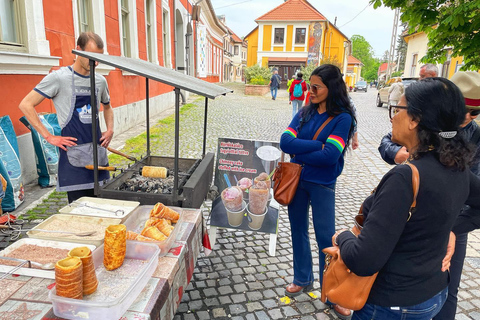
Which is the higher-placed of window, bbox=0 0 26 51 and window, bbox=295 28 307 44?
window, bbox=295 28 307 44

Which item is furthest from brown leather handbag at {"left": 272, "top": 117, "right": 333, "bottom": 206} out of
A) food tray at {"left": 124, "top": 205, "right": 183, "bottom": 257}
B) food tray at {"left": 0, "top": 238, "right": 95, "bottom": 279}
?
food tray at {"left": 0, "top": 238, "right": 95, "bottom": 279}

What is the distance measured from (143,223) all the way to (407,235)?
1.65 m

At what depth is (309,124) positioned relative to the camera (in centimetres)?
268

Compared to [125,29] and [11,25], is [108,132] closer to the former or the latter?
[11,25]

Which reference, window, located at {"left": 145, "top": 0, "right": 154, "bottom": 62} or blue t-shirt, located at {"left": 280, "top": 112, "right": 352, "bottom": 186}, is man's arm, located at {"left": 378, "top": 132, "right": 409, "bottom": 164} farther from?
window, located at {"left": 145, "top": 0, "right": 154, "bottom": 62}

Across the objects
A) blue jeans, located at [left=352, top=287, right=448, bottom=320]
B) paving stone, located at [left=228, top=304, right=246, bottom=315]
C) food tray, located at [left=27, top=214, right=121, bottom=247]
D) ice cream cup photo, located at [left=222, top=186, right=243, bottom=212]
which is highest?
food tray, located at [left=27, top=214, right=121, bottom=247]

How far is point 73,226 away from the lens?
2.02 m

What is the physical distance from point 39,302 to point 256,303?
6.33 ft

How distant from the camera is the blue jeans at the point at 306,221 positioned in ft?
8.65

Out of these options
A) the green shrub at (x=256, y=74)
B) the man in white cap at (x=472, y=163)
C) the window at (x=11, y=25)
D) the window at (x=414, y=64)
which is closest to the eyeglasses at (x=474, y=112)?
the man in white cap at (x=472, y=163)

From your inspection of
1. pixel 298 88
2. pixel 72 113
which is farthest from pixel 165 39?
pixel 72 113

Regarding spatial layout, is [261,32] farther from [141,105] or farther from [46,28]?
[46,28]

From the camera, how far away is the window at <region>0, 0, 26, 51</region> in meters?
4.81

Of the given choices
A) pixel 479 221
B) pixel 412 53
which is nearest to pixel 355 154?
pixel 479 221
